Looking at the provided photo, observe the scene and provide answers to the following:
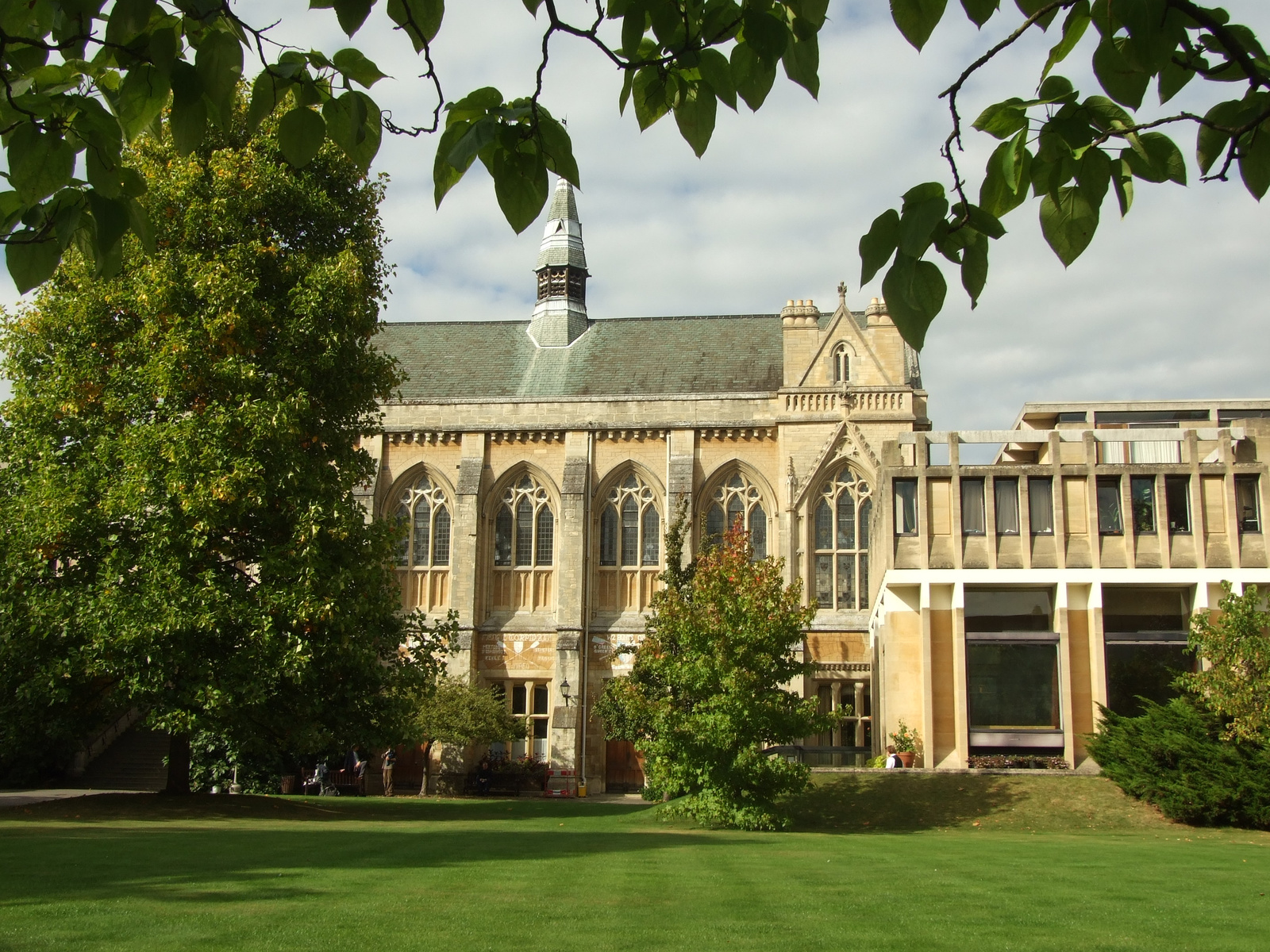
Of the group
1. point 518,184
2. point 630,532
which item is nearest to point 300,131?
point 518,184

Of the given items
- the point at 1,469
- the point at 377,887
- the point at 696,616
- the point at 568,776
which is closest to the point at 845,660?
the point at 568,776

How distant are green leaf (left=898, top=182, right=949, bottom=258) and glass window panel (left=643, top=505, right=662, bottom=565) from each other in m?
39.0

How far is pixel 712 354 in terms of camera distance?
45844 mm

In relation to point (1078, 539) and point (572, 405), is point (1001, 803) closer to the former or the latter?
point (1078, 539)

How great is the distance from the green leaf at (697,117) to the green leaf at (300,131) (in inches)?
41.0

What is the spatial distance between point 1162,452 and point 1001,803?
10945mm

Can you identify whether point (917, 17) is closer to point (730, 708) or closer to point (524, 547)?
point (730, 708)

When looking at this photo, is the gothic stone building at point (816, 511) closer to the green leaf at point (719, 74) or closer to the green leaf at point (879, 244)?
the green leaf at point (719, 74)

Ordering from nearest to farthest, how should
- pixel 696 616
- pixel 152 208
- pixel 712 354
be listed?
pixel 152 208, pixel 696 616, pixel 712 354

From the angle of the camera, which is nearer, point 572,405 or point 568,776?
point 568,776

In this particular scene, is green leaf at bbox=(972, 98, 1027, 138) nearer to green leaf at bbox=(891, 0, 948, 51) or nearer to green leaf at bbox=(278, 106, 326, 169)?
green leaf at bbox=(891, 0, 948, 51)

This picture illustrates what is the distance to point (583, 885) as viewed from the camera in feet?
41.5

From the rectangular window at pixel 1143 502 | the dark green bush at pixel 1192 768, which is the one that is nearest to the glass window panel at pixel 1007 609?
the rectangular window at pixel 1143 502

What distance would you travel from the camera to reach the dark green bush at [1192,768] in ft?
73.9
